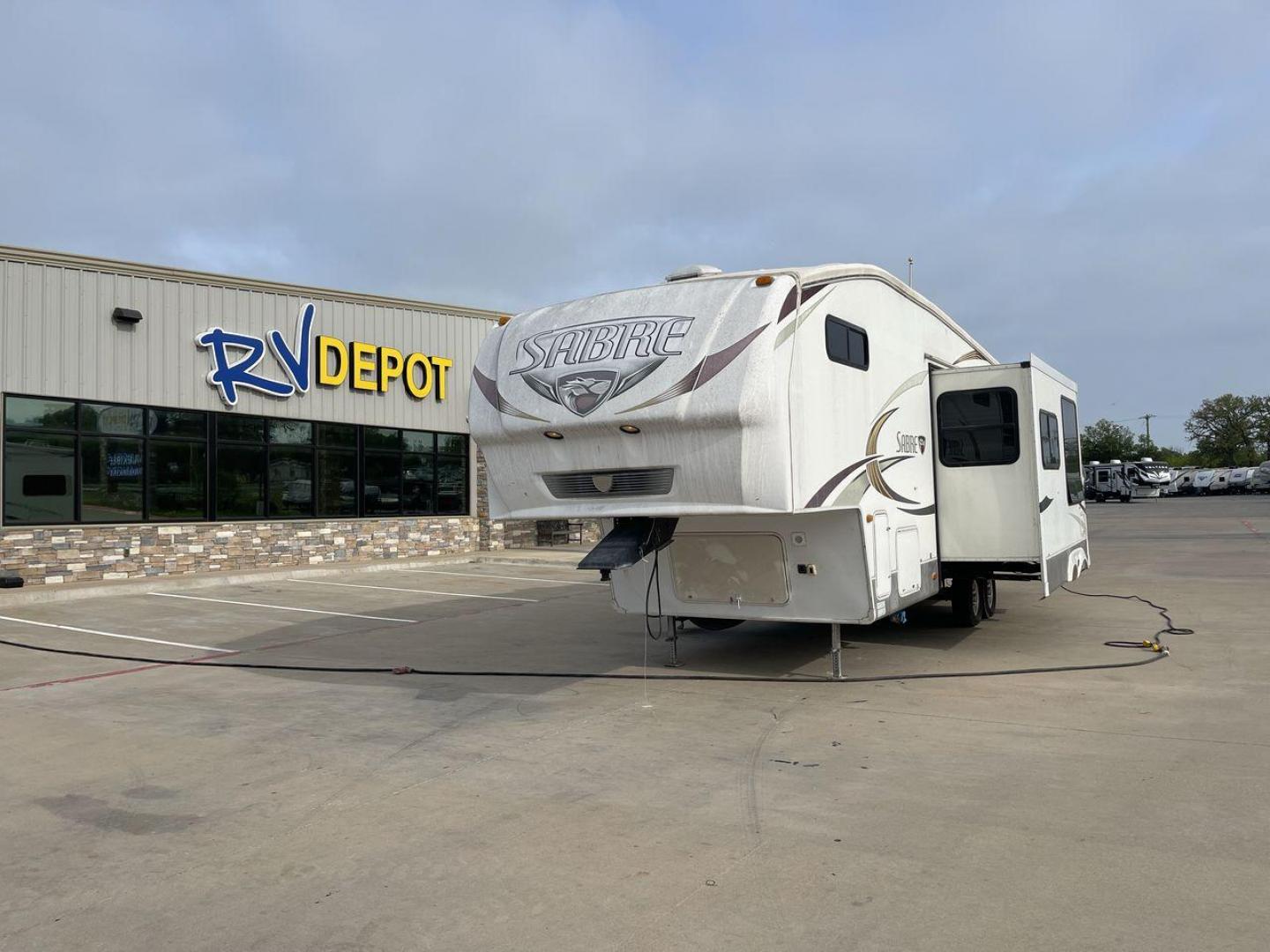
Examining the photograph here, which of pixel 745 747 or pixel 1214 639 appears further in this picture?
pixel 1214 639

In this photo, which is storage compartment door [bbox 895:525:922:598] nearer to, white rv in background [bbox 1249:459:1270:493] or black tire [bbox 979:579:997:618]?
black tire [bbox 979:579:997:618]

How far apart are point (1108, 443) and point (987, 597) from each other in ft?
303

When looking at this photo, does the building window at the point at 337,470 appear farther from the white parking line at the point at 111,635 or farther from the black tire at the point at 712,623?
the black tire at the point at 712,623

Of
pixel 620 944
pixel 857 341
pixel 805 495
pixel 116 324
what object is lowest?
pixel 620 944

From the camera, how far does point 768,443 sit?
269 inches

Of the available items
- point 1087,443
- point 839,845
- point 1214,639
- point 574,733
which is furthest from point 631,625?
point 1087,443

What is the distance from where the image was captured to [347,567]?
19828 millimetres

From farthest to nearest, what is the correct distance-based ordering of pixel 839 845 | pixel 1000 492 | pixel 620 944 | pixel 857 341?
pixel 1000 492 → pixel 857 341 → pixel 839 845 → pixel 620 944

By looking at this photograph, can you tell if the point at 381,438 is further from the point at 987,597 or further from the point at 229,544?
the point at 987,597

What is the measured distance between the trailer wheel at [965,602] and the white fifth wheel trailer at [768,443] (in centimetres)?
87

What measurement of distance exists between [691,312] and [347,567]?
1439 cm

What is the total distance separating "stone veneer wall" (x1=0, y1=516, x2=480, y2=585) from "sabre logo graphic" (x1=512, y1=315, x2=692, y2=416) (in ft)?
40.8

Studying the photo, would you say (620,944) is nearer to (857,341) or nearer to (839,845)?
(839,845)

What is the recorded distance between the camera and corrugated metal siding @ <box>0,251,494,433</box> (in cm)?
1630
